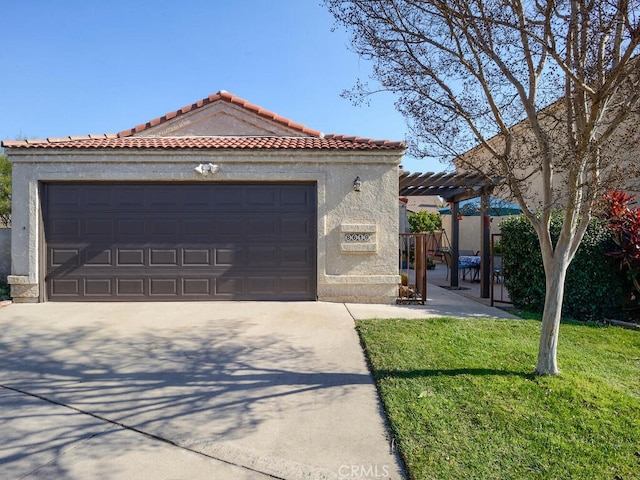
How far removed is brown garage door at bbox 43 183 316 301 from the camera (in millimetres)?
8000

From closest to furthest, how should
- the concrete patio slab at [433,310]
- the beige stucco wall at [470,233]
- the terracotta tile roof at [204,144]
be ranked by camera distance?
the concrete patio slab at [433,310] → the terracotta tile roof at [204,144] → the beige stucco wall at [470,233]

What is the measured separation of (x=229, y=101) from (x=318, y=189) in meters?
4.36

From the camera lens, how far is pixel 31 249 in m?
7.82

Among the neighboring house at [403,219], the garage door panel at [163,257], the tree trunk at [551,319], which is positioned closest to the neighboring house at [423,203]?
the neighboring house at [403,219]

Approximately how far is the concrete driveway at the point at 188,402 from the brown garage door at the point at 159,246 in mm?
1691

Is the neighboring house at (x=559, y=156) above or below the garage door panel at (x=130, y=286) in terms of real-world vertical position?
above

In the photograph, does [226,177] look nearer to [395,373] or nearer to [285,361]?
[285,361]

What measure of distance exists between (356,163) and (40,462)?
685cm

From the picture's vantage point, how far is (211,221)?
26.4 feet

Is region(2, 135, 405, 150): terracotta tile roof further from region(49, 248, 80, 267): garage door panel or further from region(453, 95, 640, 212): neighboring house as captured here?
region(453, 95, 640, 212): neighboring house

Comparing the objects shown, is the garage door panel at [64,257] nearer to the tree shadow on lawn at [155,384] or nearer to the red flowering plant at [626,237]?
the tree shadow on lawn at [155,384]

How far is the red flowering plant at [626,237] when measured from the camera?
22.2 feet

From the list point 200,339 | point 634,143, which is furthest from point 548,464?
point 200,339

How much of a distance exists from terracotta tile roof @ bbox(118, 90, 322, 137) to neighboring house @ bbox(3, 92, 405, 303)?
203cm
